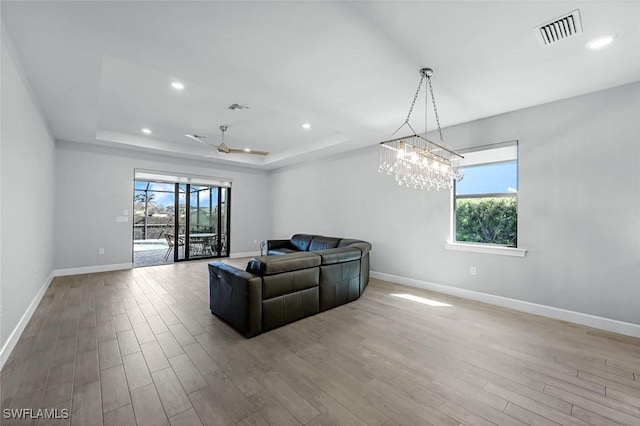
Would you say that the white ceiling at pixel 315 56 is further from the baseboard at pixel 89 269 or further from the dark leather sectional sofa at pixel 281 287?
the baseboard at pixel 89 269

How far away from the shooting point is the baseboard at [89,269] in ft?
17.4

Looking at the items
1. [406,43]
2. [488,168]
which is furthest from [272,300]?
[488,168]

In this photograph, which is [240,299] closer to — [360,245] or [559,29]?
[360,245]

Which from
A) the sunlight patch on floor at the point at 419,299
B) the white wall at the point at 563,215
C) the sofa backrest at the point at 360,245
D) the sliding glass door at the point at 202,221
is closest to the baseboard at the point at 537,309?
the white wall at the point at 563,215

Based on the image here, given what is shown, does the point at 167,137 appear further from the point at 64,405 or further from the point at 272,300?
the point at 64,405

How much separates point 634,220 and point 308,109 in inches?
161

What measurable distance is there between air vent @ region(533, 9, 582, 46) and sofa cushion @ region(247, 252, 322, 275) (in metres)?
3.06

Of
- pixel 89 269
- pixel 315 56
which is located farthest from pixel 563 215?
pixel 89 269

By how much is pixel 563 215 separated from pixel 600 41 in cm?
199

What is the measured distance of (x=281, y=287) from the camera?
3.05 m

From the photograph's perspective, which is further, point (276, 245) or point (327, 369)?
point (276, 245)

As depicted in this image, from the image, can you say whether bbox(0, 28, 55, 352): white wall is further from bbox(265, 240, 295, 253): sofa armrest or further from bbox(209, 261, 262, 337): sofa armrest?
bbox(265, 240, 295, 253): sofa armrest

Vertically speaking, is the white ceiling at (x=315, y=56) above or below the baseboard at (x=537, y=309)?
above

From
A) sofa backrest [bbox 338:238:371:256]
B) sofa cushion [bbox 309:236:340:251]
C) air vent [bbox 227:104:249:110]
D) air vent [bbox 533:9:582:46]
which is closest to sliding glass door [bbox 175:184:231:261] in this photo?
sofa cushion [bbox 309:236:340:251]
